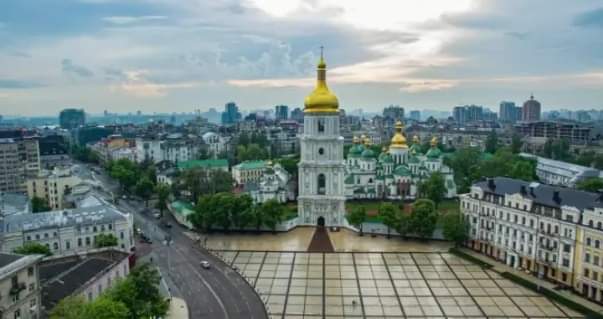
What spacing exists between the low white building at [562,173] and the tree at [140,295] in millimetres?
80234

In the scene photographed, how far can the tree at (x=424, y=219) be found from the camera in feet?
192

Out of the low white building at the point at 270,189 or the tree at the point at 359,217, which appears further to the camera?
the low white building at the point at 270,189

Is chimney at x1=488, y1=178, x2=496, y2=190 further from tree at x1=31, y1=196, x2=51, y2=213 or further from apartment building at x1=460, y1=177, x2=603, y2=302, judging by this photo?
tree at x1=31, y1=196, x2=51, y2=213

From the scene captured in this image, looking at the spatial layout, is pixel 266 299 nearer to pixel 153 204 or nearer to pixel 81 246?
pixel 81 246

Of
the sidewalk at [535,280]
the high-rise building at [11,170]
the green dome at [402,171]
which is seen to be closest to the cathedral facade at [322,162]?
the sidewalk at [535,280]

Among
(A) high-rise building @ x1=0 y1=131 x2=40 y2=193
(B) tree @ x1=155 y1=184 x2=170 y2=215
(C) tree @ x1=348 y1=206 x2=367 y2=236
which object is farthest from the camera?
(A) high-rise building @ x1=0 y1=131 x2=40 y2=193

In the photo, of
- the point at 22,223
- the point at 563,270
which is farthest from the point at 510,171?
the point at 22,223

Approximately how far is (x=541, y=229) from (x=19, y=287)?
45.7 m

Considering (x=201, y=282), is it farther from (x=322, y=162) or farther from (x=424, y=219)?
(x=424, y=219)

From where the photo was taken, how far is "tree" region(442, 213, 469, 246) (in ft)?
182

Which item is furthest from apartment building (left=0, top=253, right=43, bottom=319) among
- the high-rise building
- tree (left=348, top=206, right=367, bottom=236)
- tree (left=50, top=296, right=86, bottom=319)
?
the high-rise building

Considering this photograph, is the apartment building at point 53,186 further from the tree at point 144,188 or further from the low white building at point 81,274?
the low white building at point 81,274

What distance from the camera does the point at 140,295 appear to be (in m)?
32.9

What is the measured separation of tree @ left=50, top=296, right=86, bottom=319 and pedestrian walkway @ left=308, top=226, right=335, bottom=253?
3192cm
